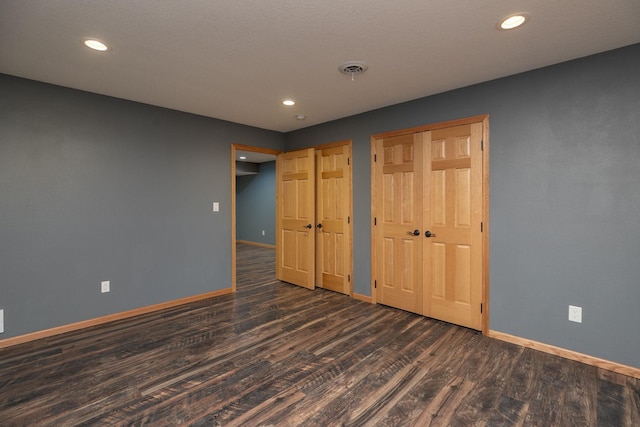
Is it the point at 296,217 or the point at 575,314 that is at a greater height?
the point at 296,217

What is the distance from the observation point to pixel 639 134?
2293mm

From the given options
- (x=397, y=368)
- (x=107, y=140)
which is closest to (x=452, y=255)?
(x=397, y=368)

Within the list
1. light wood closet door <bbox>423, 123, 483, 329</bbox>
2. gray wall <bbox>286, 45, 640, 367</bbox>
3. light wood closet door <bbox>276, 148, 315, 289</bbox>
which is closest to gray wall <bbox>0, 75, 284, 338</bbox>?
light wood closet door <bbox>276, 148, 315, 289</bbox>

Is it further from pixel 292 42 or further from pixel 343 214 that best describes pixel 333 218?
pixel 292 42

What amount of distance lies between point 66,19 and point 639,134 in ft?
13.5

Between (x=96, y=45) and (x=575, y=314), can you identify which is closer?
(x=96, y=45)

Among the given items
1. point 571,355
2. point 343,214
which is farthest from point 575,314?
point 343,214

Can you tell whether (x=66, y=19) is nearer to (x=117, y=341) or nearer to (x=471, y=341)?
(x=117, y=341)

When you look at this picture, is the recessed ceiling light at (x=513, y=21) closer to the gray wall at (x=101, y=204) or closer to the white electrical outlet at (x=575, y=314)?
the white electrical outlet at (x=575, y=314)

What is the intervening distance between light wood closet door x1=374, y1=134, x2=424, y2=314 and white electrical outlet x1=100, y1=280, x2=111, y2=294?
315 centimetres

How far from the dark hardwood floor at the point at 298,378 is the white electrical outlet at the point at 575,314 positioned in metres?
0.35

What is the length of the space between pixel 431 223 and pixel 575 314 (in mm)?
1438

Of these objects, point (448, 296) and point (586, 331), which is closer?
point (586, 331)

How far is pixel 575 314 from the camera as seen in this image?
256cm
